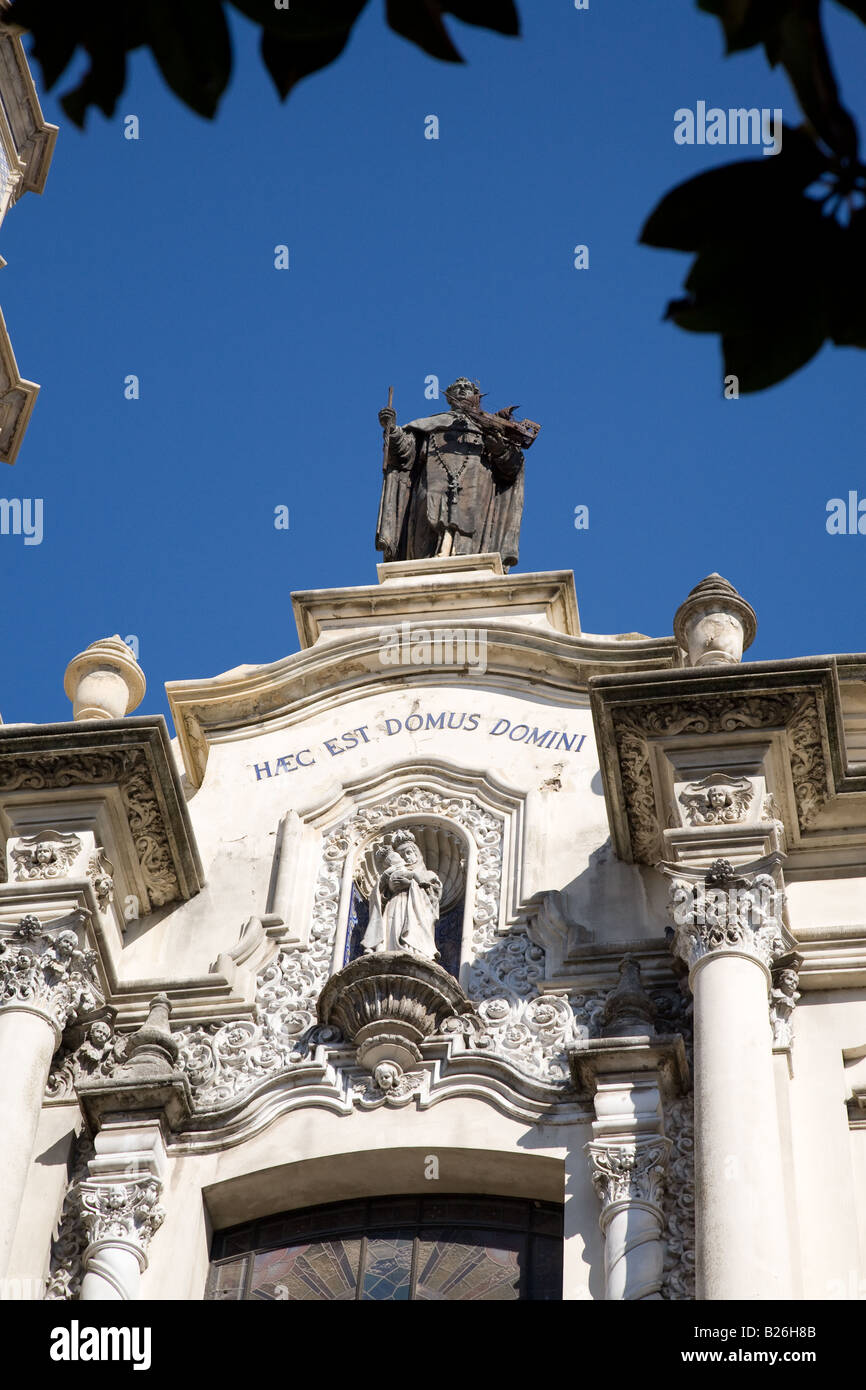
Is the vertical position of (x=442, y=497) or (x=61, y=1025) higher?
(x=442, y=497)

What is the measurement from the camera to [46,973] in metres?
12.8

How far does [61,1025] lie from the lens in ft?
41.6

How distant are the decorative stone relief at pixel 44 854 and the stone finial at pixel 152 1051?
119cm

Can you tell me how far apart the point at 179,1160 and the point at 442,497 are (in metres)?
7.50

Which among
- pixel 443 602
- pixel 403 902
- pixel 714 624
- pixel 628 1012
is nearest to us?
pixel 628 1012

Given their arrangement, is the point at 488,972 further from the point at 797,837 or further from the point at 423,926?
the point at 797,837

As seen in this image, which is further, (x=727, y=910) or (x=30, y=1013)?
(x=30, y=1013)

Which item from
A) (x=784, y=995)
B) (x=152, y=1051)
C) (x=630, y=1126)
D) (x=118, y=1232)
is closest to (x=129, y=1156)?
(x=118, y=1232)

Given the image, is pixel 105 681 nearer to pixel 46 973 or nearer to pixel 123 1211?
pixel 46 973

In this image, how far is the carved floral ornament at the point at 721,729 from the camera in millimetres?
13109

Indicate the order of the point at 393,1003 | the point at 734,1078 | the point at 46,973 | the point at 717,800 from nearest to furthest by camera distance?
1. the point at 734,1078
2. the point at 393,1003
3. the point at 46,973
4. the point at 717,800

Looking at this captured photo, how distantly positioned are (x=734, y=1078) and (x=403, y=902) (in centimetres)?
303

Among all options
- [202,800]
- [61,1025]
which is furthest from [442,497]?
[61,1025]
